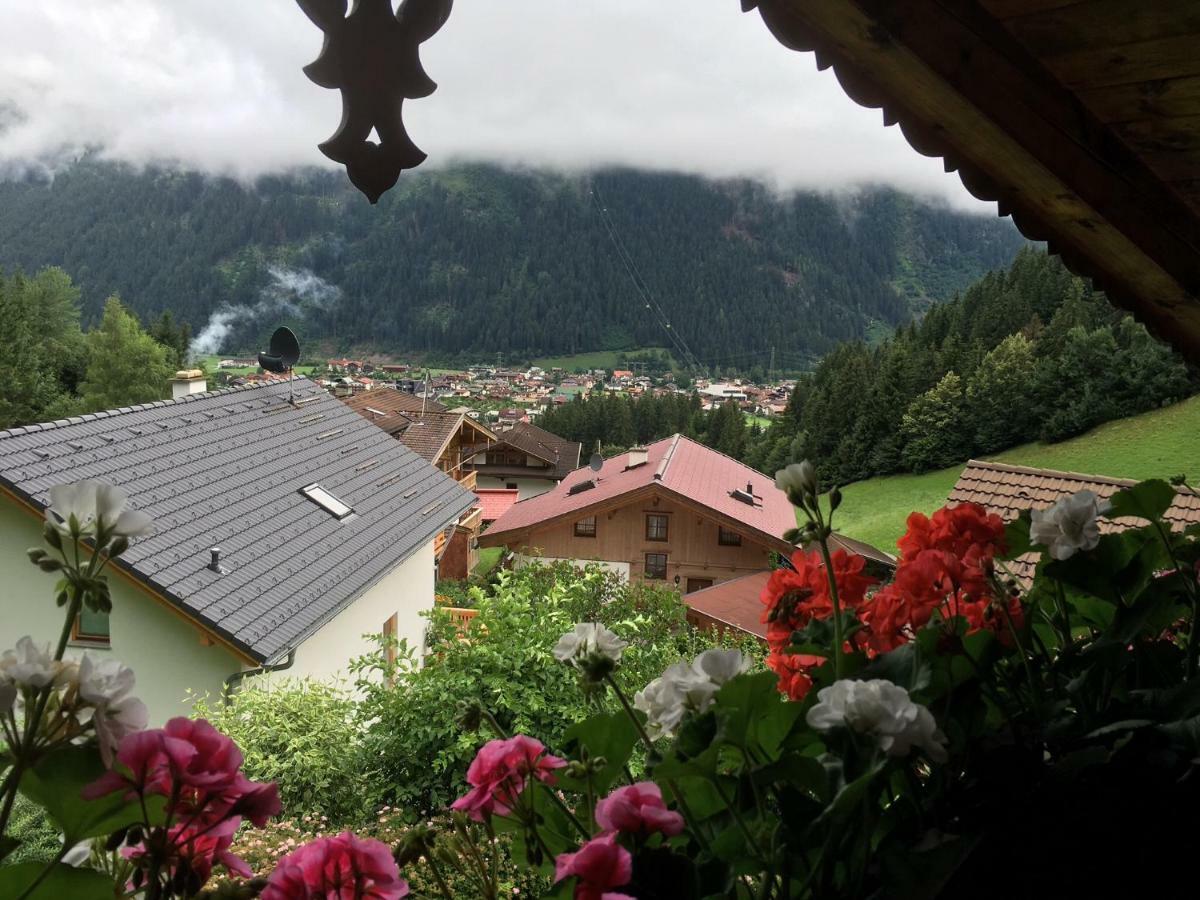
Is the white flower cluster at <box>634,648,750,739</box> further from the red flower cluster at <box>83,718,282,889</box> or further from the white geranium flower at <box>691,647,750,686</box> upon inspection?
the red flower cluster at <box>83,718,282,889</box>

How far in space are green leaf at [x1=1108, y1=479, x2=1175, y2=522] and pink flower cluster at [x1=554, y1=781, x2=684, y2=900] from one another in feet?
1.59

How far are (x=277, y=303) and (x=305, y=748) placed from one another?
45.4 feet

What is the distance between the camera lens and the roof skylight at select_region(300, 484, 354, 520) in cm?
681

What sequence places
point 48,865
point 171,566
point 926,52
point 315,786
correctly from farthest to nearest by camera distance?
point 171,566 < point 315,786 < point 926,52 < point 48,865

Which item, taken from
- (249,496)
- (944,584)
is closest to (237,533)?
(249,496)

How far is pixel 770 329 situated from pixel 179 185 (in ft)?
55.5

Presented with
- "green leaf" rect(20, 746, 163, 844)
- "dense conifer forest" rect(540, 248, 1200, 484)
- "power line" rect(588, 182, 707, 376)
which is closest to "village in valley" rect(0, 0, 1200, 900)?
"green leaf" rect(20, 746, 163, 844)

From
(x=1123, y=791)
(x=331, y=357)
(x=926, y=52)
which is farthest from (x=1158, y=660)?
(x=331, y=357)

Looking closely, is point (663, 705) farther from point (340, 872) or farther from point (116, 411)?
point (116, 411)

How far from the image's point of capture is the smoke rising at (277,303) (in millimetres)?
14211

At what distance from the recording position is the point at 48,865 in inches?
12.0

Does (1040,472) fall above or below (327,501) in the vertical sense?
above

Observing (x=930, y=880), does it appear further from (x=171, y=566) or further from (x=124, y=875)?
(x=171, y=566)

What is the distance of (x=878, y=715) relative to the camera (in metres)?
0.37
